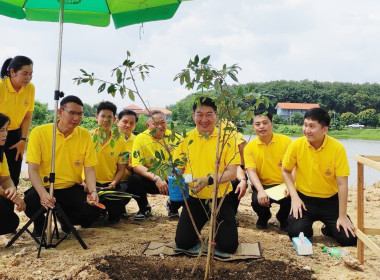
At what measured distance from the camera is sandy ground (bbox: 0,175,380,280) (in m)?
2.85

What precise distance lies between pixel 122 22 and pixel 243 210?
3.00m

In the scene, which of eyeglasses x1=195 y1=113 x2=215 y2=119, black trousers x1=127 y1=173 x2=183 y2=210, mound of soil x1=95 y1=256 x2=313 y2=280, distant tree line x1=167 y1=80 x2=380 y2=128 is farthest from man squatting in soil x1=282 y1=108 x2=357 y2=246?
distant tree line x1=167 y1=80 x2=380 y2=128

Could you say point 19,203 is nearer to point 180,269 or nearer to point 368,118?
point 180,269

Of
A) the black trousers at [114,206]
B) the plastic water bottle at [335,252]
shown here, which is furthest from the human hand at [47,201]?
the plastic water bottle at [335,252]

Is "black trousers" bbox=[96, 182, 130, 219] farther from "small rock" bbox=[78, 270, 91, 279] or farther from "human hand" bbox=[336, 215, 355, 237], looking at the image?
"human hand" bbox=[336, 215, 355, 237]

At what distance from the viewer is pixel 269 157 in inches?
173

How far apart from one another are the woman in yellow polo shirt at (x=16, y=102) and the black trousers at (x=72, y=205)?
0.56 m

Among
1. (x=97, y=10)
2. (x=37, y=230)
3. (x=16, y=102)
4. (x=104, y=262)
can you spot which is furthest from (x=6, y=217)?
(x=97, y=10)

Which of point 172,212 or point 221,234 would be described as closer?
point 221,234

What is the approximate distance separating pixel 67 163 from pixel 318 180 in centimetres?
258

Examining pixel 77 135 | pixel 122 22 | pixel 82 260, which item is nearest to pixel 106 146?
pixel 77 135

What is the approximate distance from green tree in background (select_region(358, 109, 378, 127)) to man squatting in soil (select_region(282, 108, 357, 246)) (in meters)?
35.1

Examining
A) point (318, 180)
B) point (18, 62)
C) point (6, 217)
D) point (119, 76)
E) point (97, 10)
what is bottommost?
point (6, 217)

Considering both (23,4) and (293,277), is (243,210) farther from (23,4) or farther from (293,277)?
(23,4)
